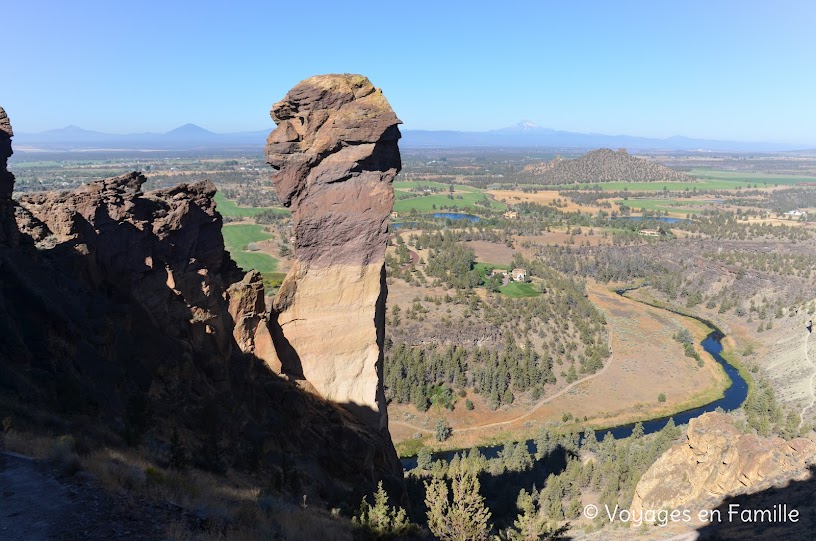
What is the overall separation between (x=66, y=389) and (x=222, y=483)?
427 cm

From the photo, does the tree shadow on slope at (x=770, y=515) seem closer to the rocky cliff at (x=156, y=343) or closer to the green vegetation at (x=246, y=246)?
the rocky cliff at (x=156, y=343)

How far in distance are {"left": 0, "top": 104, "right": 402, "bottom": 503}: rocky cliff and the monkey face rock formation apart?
1265 millimetres

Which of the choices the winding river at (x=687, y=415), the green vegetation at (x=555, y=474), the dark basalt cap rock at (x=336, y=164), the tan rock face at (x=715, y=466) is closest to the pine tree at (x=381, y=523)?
the dark basalt cap rock at (x=336, y=164)

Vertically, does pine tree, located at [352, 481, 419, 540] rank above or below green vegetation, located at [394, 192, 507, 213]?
below

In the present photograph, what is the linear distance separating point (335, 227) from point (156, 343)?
775 cm

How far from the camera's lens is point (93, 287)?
1666 centimetres

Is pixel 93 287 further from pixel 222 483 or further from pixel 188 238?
pixel 222 483

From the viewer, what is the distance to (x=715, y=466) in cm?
2711

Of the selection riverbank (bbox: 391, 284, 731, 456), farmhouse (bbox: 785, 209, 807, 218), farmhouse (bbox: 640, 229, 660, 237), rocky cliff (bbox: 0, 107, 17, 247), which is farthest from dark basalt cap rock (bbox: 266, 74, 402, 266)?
farmhouse (bbox: 785, 209, 807, 218)

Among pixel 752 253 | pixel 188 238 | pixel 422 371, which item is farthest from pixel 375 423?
pixel 752 253

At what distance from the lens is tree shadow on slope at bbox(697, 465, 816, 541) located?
787 inches

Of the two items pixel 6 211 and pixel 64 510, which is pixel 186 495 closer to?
pixel 64 510

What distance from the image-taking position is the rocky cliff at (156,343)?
12766 millimetres

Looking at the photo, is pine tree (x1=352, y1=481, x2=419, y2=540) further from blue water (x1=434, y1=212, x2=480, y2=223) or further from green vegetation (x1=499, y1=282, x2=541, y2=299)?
blue water (x1=434, y1=212, x2=480, y2=223)
